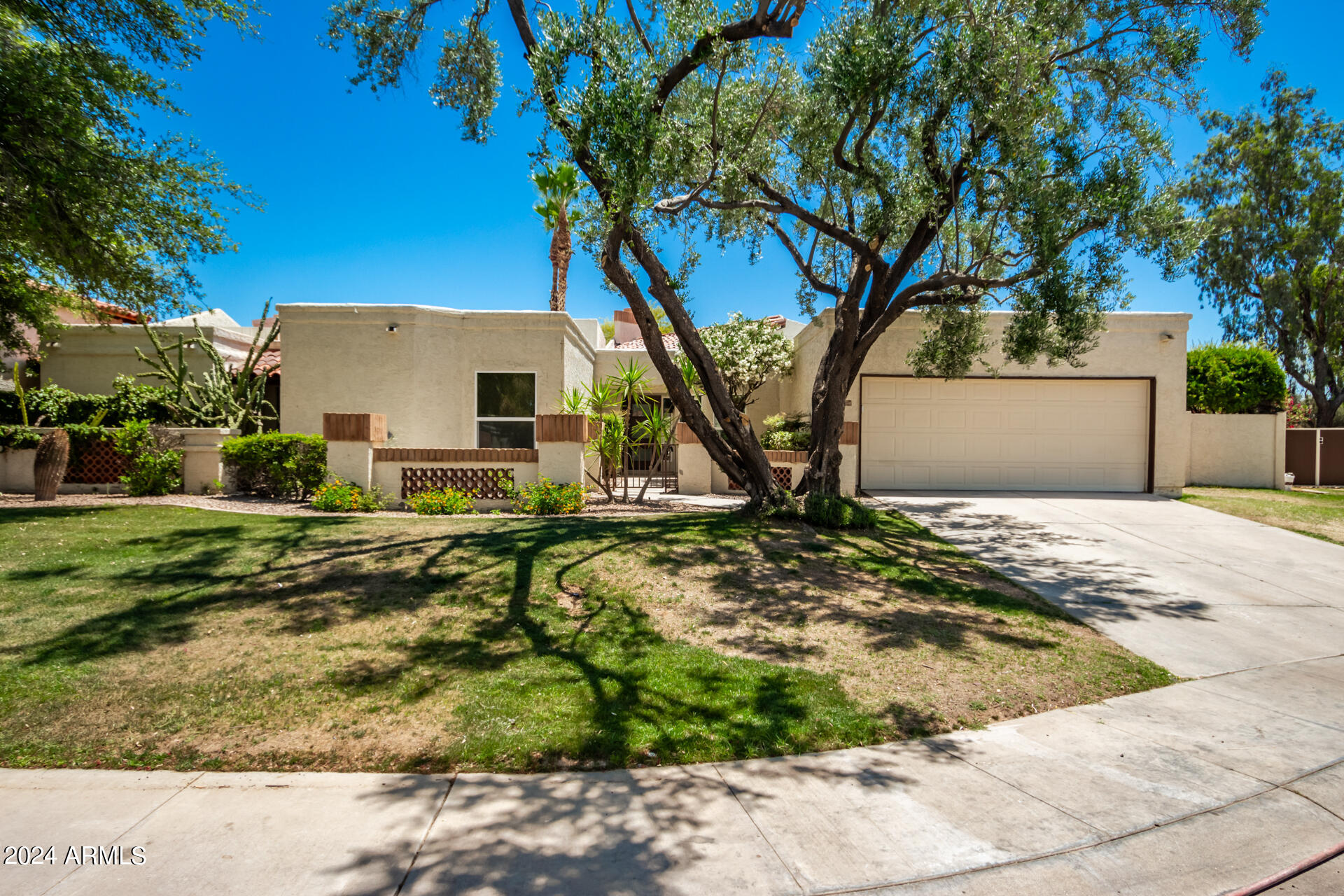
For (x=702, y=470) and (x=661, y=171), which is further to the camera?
(x=702, y=470)

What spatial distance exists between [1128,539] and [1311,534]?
3.40 m

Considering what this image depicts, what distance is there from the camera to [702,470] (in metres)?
13.9

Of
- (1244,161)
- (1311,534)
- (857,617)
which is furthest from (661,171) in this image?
(1244,161)

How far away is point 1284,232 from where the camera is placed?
83.1 ft

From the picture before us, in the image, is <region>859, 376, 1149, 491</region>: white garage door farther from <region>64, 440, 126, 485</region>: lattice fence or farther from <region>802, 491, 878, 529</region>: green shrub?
<region>64, 440, 126, 485</region>: lattice fence

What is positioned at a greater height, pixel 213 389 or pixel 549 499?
pixel 213 389

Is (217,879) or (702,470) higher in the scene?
(702,470)

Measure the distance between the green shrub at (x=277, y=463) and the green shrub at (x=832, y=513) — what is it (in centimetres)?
754

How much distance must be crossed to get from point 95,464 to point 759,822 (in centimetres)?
1349

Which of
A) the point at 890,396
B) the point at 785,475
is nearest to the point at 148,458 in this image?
the point at 785,475

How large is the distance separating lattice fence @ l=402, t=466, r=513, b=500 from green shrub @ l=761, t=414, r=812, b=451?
5.05 meters

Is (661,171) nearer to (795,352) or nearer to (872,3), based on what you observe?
(872,3)

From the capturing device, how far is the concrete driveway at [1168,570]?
631 cm

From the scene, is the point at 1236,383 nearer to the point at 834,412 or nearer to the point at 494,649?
the point at 834,412
